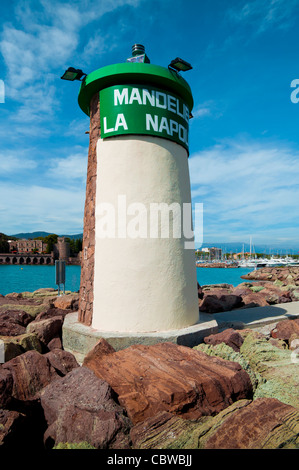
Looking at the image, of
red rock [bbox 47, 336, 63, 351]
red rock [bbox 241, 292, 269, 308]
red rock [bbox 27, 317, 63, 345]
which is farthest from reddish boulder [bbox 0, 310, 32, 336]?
red rock [bbox 241, 292, 269, 308]

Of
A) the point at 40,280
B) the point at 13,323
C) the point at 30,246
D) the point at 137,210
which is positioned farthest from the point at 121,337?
the point at 30,246

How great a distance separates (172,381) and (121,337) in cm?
155

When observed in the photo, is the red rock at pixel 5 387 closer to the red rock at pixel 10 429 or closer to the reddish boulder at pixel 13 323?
the red rock at pixel 10 429

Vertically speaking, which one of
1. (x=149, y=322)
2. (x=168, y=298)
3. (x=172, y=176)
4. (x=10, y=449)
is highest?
(x=172, y=176)

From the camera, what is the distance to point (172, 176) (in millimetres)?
5766

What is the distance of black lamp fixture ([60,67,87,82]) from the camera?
598cm

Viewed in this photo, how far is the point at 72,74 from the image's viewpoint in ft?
19.8

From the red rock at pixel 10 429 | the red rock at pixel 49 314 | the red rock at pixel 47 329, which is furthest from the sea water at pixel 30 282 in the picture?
the red rock at pixel 10 429

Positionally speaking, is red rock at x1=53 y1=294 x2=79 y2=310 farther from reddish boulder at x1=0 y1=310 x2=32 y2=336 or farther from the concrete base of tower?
the concrete base of tower

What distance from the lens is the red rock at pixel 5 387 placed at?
3.67 m

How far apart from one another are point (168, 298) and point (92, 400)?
2.43 m

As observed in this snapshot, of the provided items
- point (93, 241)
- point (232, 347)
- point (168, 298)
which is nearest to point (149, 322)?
point (168, 298)

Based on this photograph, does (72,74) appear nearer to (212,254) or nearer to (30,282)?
(30,282)

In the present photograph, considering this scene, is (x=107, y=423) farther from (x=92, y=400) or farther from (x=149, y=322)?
(x=149, y=322)
